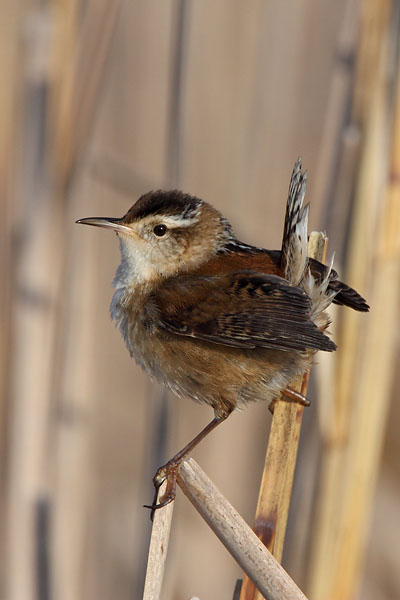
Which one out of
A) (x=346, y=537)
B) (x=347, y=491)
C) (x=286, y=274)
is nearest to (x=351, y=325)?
(x=286, y=274)

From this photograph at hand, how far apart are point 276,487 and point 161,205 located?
85cm

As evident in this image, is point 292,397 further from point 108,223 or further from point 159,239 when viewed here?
point 108,223

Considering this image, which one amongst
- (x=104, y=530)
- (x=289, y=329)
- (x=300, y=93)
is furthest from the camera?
(x=104, y=530)

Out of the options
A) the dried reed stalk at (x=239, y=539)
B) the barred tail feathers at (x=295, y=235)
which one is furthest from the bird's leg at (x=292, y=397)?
the dried reed stalk at (x=239, y=539)

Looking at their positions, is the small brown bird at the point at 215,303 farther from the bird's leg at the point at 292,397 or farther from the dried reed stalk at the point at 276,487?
the dried reed stalk at the point at 276,487

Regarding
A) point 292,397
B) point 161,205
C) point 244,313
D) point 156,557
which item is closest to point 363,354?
point 292,397

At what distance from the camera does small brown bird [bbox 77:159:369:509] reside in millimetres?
1700

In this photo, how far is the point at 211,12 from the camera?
2.92 metres

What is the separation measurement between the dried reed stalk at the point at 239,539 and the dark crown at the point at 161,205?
77 cm

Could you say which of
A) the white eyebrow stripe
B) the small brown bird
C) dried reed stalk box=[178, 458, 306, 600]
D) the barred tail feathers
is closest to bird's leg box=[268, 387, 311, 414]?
the small brown bird

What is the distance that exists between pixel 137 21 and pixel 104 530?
2.09 meters

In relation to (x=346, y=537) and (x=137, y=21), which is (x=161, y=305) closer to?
(x=346, y=537)

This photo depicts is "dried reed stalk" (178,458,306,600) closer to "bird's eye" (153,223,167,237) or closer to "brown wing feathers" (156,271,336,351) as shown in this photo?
"brown wing feathers" (156,271,336,351)

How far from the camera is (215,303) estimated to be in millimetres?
1772
